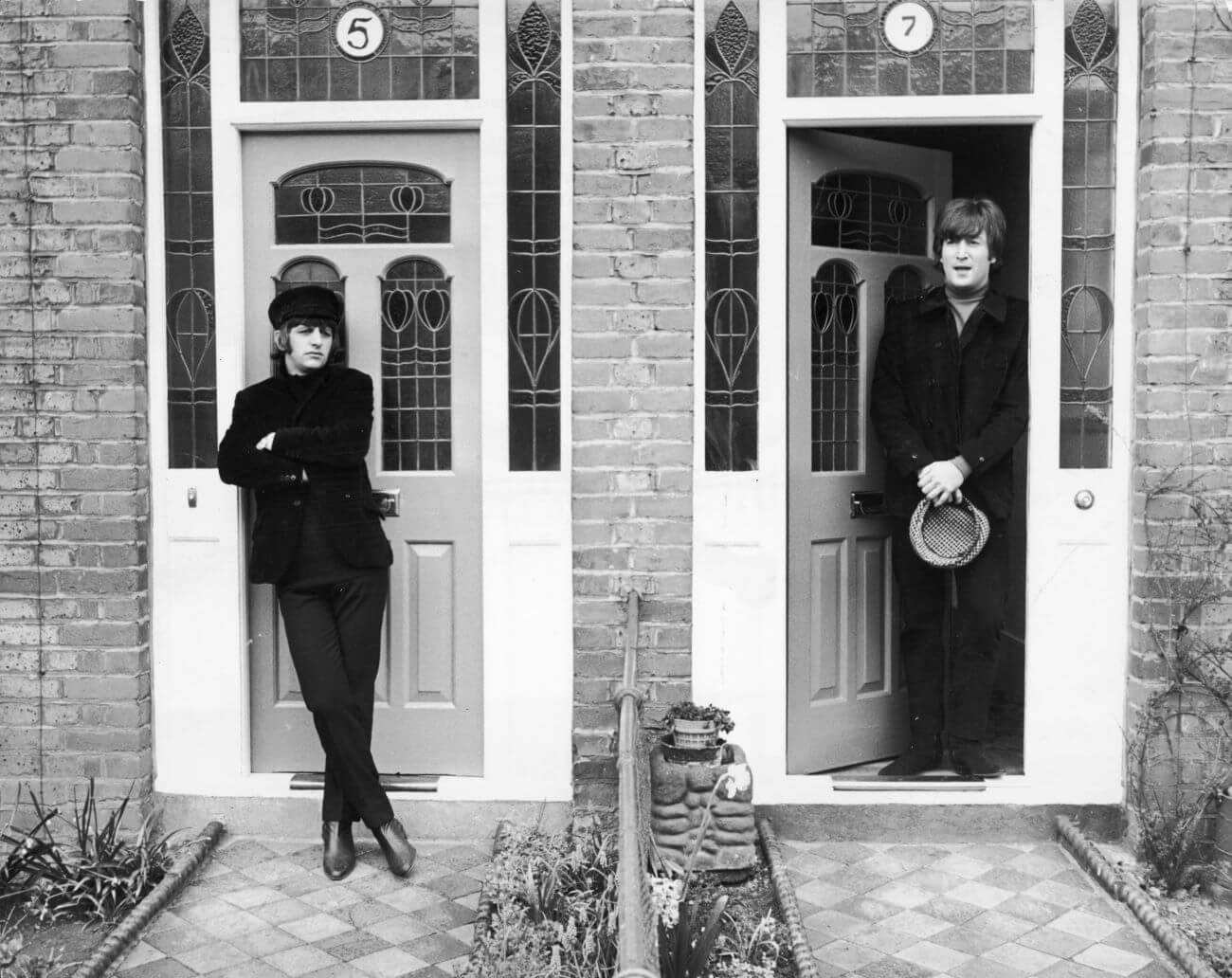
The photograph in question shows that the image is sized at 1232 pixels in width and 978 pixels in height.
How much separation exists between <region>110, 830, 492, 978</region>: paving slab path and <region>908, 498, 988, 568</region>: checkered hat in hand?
1933 mm

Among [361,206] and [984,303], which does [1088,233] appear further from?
[361,206]

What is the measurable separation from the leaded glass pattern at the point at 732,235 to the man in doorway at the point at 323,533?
4.08ft

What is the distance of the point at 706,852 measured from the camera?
14.2 ft

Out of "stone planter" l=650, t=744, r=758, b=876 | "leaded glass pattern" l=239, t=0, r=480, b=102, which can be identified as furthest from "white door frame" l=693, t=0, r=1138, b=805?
"leaded glass pattern" l=239, t=0, r=480, b=102

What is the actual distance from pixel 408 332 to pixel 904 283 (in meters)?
2.02

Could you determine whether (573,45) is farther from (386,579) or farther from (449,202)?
(386,579)

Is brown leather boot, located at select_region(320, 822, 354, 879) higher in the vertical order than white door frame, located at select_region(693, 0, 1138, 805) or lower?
lower

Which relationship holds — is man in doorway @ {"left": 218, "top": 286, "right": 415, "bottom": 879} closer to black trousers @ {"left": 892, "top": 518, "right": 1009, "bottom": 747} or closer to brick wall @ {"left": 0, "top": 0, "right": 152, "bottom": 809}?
brick wall @ {"left": 0, "top": 0, "right": 152, "bottom": 809}

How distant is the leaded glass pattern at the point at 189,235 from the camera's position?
15.4 feet

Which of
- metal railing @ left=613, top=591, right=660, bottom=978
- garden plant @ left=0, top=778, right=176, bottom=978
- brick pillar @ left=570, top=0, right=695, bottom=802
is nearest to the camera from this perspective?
metal railing @ left=613, top=591, right=660, bottom=978

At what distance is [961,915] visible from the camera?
4160mm

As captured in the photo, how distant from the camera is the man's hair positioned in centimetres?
474

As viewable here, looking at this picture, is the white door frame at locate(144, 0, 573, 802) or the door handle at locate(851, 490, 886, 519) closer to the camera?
the white door frame at locate(144, 0, 573, 802)

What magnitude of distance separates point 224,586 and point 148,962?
4.59ft
